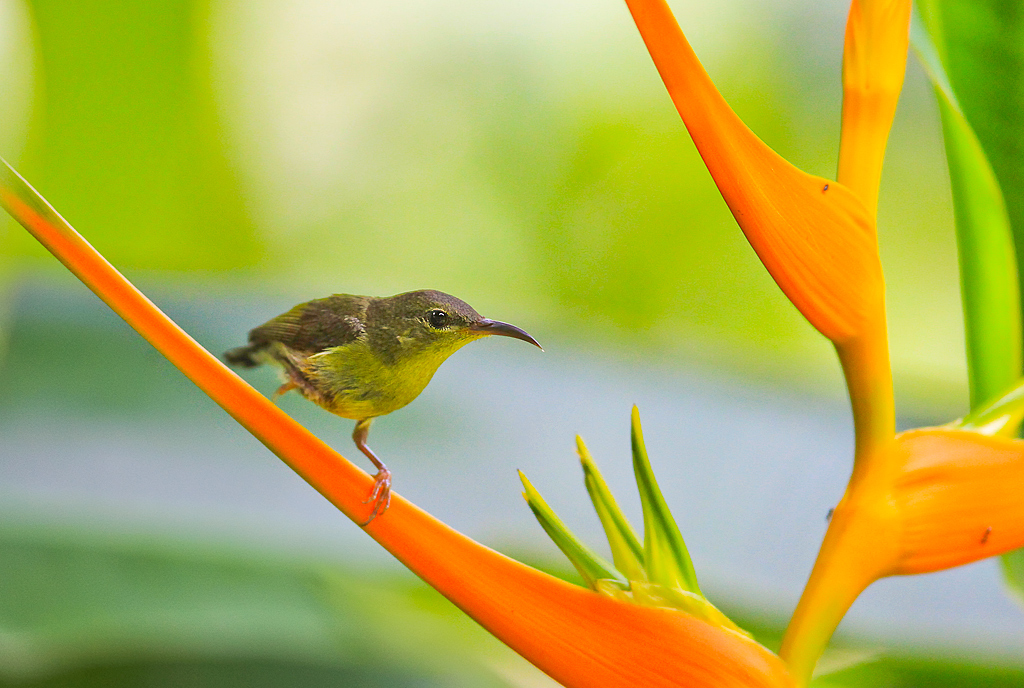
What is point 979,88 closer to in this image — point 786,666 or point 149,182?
point 786,666

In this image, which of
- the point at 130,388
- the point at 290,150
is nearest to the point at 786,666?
the point at 130,388

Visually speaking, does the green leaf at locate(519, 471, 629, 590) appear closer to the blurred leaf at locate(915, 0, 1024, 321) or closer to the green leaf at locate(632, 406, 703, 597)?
Result: the green leaf at locate(632, 406, 703, 597)

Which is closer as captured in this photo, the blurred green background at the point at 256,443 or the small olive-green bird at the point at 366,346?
the small olive-green bird at the point at 366,346

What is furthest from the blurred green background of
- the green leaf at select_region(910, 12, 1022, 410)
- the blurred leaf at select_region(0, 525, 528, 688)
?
the green leaf at select_region(910, 12, 1022, 410)

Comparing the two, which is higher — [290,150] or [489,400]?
[290,150]

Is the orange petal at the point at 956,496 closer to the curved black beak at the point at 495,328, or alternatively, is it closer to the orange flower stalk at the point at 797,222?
the orange flower stalk at the point at 797,222

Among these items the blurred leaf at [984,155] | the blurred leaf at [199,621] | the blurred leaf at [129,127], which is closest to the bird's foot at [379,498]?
the blurred leaf at [984,155]
